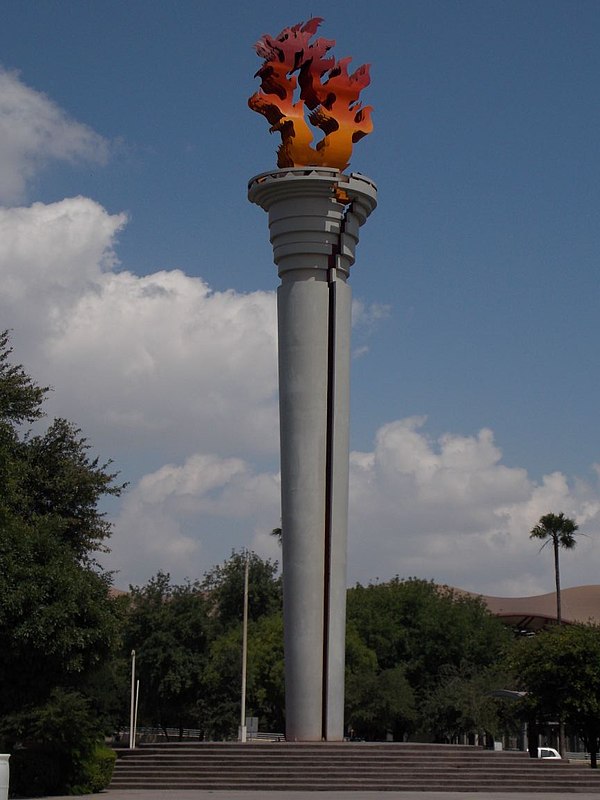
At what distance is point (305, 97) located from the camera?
40000 millimetres

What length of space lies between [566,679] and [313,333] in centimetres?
2159

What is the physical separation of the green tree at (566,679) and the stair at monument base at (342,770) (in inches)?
603

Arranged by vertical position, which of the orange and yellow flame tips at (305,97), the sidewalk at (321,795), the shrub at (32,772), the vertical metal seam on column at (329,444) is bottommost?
the sidewalk at (321,795)

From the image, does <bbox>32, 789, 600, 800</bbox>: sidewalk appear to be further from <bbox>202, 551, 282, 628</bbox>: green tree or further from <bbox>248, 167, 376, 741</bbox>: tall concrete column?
<bbox>202, 551, 282, 628</bbox>: green tree

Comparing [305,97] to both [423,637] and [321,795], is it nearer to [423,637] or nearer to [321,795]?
[321,795]

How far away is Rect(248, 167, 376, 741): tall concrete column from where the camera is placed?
36875mm

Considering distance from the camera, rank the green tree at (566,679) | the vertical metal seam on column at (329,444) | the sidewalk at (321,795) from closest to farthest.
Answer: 1. the sidewalk at (321,795)
2. the vertical metal seam on column at (329,444)
3. the green tree at (566,679)

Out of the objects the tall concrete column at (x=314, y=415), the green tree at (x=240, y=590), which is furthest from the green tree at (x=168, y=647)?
the tall concrete column at (x=314, y=415)

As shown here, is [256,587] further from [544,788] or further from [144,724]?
[544,788]

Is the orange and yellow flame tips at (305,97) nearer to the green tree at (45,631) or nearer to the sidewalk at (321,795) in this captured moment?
the green tree at (45,631)

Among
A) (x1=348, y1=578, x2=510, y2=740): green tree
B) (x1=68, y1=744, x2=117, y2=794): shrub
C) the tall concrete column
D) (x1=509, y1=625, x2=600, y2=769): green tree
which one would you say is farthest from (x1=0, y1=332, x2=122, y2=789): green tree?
(x1=348, y1=578, x2=510, y2=740): green tree

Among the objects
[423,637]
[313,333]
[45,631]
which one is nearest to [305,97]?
[313,333]

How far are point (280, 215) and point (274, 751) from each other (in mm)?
16888

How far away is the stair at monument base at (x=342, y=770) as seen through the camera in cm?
3228
